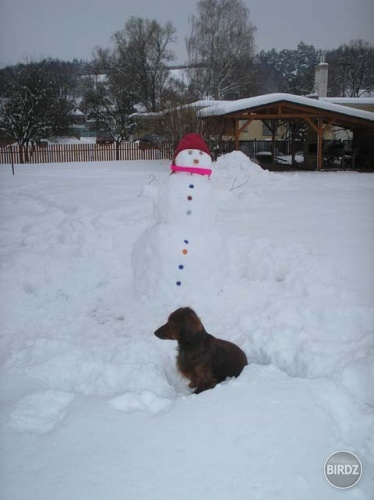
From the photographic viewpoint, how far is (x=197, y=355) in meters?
3.67

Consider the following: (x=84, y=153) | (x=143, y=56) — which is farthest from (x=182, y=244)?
(x=84, y=153)

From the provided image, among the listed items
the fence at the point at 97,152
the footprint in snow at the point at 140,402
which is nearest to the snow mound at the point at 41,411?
the footprint in snow at the point at 140,402

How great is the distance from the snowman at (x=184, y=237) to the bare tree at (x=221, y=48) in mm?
9750

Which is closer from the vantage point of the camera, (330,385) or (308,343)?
(330,385)

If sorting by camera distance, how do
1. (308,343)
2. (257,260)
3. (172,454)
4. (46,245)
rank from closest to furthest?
(172,454)
(308,343)
(257,260)
(46,245)

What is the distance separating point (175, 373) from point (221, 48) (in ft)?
83.6

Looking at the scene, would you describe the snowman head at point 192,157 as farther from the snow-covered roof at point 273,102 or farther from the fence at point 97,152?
the fence at point 97,152

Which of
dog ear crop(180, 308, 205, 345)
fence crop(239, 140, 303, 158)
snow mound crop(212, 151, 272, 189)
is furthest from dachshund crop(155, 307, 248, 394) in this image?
fence crop(239, 140, 303, 158)

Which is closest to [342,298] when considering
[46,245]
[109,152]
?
[46,245]

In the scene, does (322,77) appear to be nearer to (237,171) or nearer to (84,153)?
(84,153)

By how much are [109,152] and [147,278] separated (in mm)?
25409

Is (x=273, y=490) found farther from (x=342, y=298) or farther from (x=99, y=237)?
(x=99, y=237)

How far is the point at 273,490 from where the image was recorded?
2475 mm

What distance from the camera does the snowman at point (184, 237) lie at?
16.9 ft
